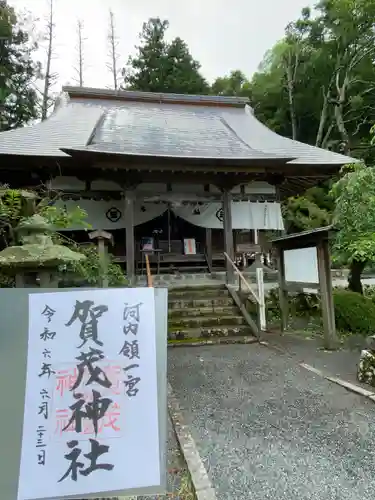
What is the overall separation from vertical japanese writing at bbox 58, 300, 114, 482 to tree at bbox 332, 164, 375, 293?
3.99m

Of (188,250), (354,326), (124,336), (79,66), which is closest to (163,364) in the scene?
(124,336)

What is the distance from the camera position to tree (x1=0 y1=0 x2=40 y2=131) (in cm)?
1839

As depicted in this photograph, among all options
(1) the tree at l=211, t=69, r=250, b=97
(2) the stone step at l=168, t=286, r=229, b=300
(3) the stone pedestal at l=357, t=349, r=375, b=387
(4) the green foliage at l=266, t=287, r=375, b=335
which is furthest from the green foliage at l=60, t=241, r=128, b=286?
(1) the tree at l=211, t=69, r=250, b=97

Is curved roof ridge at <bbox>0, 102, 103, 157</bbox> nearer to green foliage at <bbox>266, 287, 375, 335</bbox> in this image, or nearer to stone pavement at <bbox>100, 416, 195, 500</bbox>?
green foliage at <bbox>266, 287, 375, 335</bbox>

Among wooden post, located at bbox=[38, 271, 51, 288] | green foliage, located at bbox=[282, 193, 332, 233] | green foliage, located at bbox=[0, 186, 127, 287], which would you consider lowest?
wooden post, located at bbox=[38, 271, 51, 288]

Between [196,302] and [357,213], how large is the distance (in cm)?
333

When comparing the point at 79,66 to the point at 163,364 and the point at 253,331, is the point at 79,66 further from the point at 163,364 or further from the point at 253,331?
the point at 163,364

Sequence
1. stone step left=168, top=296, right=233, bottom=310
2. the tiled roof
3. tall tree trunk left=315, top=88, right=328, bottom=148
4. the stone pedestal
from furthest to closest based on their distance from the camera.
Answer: tall tree trunk left=315, top=88, right=328, bottom=148
the tiled roof
stone step left=168, top=296, right=233, bottom=310
the stone pedestal

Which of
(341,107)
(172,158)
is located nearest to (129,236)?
(172,158)

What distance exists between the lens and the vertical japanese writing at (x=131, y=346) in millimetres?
1646

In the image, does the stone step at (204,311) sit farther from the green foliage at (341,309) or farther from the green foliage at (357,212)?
the green foliage at (357,212)

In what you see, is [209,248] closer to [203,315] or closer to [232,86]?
[203,315]

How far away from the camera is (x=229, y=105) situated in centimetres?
1368

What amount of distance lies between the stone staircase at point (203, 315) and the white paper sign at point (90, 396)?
169 inches
